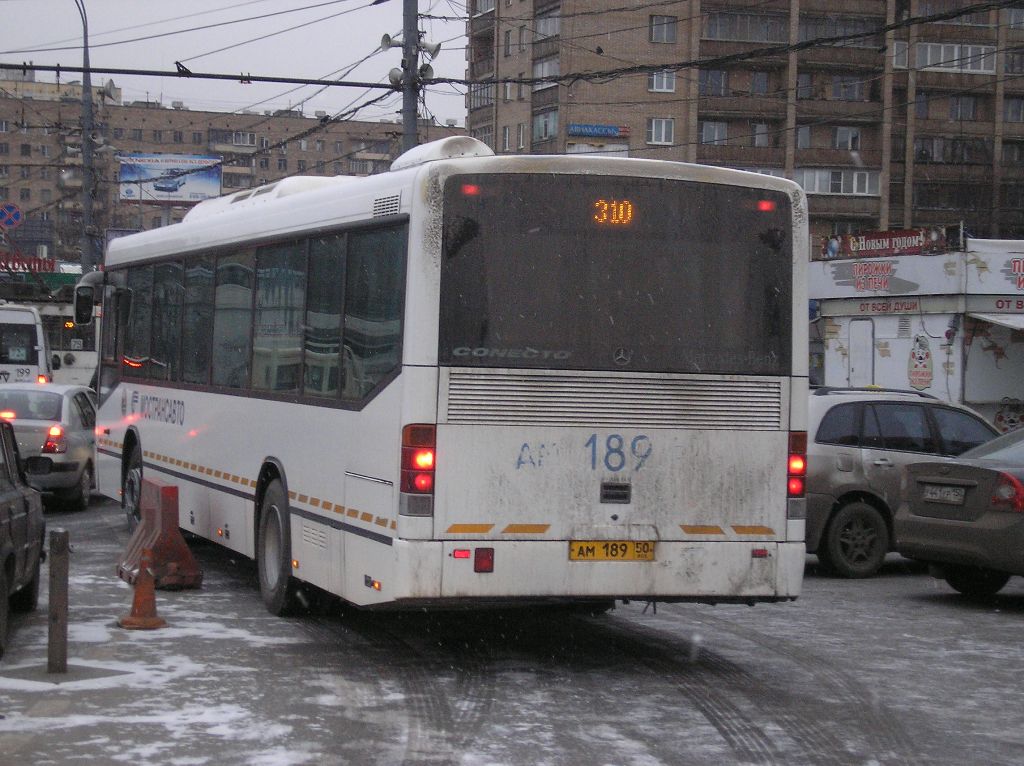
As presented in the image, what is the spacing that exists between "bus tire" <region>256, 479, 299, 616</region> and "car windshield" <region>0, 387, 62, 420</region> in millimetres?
8754

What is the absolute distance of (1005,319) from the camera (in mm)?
22656

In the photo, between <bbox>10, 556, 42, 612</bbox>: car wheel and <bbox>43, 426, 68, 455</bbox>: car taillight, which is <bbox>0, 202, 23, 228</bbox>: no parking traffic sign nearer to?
<bbox>43, 426, 68, 455</bbox>: car taillight

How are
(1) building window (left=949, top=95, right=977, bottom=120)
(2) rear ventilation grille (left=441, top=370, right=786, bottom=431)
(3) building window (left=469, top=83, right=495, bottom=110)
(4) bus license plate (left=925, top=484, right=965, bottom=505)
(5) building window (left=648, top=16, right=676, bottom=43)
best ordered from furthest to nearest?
(1) building window (left=949, top=95, right=977, bottom=120) → (3) building window (left=469, top=83, right=495, bottom=110) → (5) building window (left=648, top=16, right=676, bottom=43) → (4) bus license plate (left=925, top=484, right=965, bottom=505) → (2) rear ventilation grille (left=441, top=370, right=786, bottom=431)

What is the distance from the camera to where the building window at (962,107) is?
80.6 meters

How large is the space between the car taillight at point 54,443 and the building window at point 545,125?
55.8 meters

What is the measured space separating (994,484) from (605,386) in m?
4.70

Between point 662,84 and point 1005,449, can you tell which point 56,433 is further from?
point 662,84

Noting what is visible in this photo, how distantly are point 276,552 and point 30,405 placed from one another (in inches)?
373

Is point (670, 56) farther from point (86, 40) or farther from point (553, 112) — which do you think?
point (86, 40)

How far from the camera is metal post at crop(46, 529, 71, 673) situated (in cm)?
845

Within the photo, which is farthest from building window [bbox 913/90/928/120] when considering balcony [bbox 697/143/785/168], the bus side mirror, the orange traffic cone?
the orange traffic cone

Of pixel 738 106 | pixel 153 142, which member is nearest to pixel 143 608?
pixel 738 106

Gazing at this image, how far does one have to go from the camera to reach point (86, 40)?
126ft

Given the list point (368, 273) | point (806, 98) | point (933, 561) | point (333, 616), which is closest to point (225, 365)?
point (333, 616)
